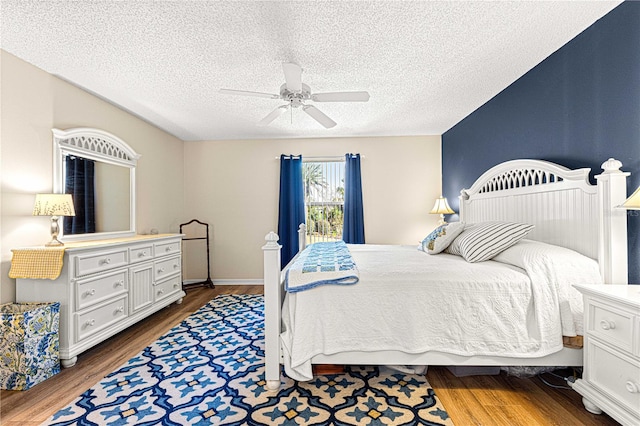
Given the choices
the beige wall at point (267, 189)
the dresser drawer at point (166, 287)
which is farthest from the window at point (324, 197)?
the dresser drawer at point (166, 287)

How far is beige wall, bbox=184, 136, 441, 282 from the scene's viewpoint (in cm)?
493

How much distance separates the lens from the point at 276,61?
2502mm

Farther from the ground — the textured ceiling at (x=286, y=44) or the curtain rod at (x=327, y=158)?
the textured ceiling at (x=286, y=44)

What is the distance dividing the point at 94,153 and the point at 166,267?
142 centimetres

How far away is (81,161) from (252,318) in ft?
7.48

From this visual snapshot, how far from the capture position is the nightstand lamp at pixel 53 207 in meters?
2.40

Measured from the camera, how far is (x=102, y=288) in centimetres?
265

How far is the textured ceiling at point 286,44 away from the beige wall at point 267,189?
1.51 meters

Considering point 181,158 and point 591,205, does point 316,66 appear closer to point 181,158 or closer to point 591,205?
point 591,205

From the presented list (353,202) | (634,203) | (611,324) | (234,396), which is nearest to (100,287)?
(234,396)

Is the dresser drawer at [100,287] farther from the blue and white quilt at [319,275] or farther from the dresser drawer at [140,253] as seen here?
the blue and white quilt at [319,275]

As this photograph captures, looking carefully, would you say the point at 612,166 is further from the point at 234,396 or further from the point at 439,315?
the point at 234,396

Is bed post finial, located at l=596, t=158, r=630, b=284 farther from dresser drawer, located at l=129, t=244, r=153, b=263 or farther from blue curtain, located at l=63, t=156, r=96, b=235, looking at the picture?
blue curtain, located at l=63, t=156, r=96, b=235

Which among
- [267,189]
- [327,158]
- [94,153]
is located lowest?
[267,189]
